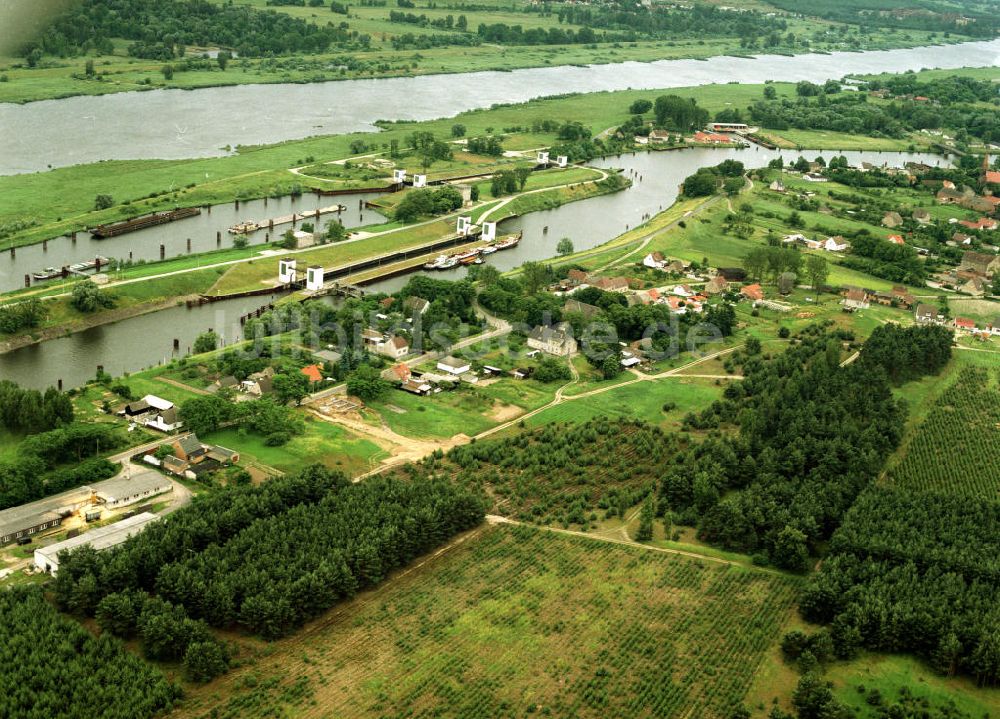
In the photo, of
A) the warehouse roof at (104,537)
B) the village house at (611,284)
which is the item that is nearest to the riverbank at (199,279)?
the village house at (611,284)

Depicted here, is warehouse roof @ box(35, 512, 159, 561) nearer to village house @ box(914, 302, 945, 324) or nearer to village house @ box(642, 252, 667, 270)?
village house @ box(642, 252, 667, 270)

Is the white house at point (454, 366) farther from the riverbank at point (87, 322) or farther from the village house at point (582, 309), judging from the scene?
the riverbank at point (87, 322)

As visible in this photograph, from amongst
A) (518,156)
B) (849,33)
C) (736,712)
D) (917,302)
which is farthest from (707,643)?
(849,33)

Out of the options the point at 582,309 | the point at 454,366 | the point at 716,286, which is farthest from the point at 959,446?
the point at 716,286

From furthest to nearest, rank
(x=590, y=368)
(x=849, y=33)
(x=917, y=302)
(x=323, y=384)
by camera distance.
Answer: (x=849, y=33) < (x=917, y=302) < (x=590, y=368) < (x=323, y=384)

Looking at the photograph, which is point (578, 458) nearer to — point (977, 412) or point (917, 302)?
point (977, 412)

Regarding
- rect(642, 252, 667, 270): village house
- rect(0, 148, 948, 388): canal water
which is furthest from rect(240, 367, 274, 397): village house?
rect(642, 252, 667, 270): village house

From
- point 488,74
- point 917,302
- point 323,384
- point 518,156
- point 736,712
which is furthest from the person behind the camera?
point 488,74
